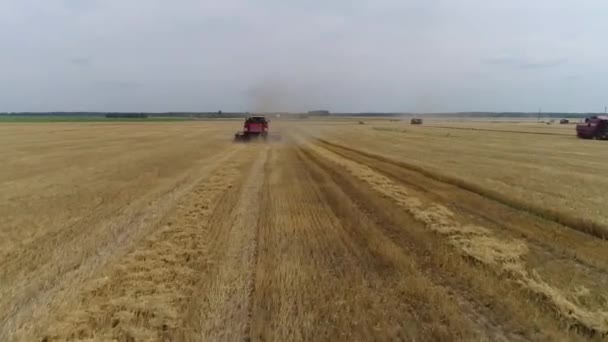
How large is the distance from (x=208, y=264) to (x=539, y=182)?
435 inches

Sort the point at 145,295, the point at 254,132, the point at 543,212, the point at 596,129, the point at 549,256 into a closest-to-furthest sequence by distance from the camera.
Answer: the point at 145,295, the point at 549,256, the point at 543,212, the point at 254,132, the point at 596,129

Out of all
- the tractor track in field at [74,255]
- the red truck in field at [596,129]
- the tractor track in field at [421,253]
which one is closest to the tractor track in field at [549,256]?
the tractor track in field at [421,253]

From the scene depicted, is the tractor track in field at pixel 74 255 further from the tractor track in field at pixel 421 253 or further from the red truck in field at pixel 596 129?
the red truck in field at pixel 596 129

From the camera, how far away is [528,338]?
3824mm

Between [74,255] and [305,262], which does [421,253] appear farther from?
[74,255]

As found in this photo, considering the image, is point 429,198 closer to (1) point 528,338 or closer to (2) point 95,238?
(1) point 528,338

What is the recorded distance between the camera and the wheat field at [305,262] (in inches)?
160

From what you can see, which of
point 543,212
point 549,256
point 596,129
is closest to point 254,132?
point 543,212

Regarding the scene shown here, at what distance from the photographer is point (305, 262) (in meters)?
5.77

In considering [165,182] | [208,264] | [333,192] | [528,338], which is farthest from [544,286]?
[165,182]

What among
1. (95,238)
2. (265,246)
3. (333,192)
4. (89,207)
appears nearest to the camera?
(265,246)

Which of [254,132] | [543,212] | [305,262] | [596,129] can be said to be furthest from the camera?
[596,129]

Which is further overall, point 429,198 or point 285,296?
point 429,198

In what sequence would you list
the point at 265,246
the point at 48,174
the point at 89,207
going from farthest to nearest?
the point at 48,174 < the point at 89,207 < the point at 265,246
